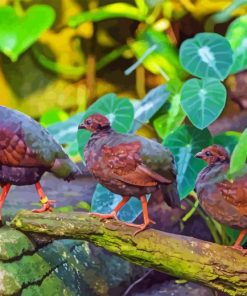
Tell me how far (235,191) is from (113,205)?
45cm

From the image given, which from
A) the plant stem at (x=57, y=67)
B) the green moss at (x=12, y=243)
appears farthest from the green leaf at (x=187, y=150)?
the plant stem at (x=57, y=67)

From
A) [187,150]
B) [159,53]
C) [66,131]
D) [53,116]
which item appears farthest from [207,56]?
[53,116]

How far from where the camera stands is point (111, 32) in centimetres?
286

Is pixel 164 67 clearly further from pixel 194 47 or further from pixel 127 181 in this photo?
pixel 127 181

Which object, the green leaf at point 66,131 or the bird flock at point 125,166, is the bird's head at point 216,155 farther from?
the green leaf at point 66,131

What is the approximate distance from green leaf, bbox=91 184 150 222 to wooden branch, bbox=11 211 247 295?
0.25 meters

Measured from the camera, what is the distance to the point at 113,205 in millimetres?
1797

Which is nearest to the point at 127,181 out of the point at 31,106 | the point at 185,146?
the point at 185,146

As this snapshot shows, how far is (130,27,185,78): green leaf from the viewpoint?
2543mm

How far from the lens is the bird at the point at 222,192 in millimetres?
1442

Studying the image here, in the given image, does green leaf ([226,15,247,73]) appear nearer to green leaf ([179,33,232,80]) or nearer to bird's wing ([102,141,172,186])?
green leaf ([179,33,232,80])

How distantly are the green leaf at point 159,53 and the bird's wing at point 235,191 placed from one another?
1.10 m

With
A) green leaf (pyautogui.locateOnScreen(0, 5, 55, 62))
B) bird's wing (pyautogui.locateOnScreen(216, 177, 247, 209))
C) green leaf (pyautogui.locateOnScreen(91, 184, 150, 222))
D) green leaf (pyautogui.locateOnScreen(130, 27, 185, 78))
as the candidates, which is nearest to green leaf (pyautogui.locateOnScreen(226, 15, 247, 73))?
green leaf (pyautogui.locateOnScreen(130, 27, 185, 78))

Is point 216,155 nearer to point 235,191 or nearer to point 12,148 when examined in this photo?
point 235,191
